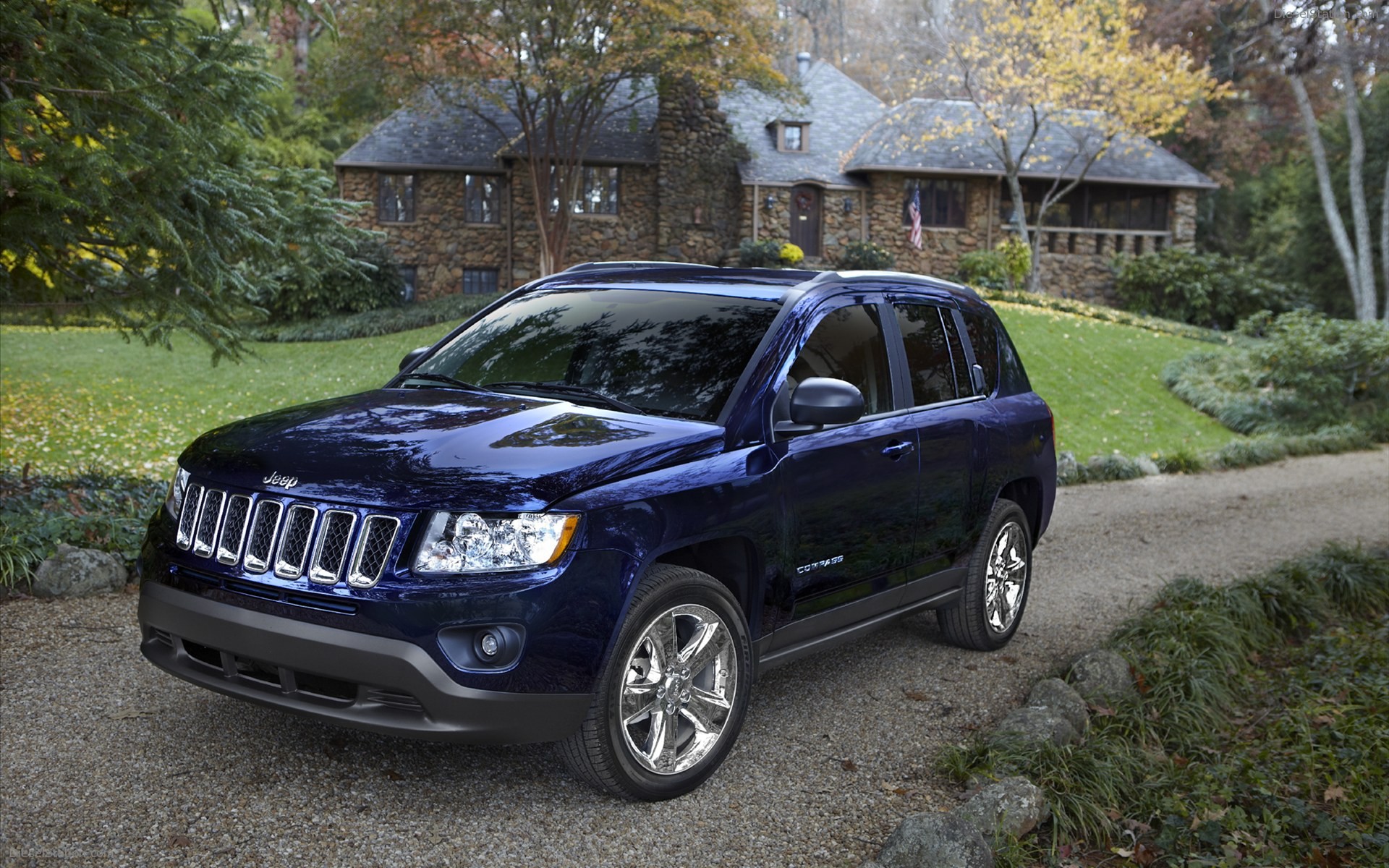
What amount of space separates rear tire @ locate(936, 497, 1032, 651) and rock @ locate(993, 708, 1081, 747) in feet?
3.28

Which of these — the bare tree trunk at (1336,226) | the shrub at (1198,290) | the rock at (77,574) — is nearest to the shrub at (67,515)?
the rock at (77,574)

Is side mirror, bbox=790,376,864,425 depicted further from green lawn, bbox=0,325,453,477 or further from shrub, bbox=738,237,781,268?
shrub, bbox=738,237,781,268

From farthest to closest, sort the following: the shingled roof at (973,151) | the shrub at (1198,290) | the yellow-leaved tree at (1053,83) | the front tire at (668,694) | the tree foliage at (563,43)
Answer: the shingled roof at (973,151)
the shrub at (1198,290)
the yellow-leaved tree at (1053,83)
the tree foliage at (563,43)
the front tire at (668,694)

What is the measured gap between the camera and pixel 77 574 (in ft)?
22.0

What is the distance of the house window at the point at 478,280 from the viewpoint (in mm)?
33781

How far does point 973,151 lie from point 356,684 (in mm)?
35286

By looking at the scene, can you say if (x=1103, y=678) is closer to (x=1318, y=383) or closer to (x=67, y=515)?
(x=67, y=515)

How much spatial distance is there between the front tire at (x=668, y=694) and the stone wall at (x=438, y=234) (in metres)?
30.1

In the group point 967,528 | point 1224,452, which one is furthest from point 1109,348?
point 967,528

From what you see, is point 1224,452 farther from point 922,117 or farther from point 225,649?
point 922,117

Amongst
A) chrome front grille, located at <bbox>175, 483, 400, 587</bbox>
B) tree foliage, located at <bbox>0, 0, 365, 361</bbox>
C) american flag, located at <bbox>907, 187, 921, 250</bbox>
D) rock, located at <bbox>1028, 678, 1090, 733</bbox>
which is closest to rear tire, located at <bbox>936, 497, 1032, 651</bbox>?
rock, located at <bbox>1028, 678, 1090, 733</bbox>

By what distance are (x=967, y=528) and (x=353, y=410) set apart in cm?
307

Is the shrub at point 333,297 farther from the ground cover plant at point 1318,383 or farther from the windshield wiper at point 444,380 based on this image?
the windshield wiper at point 444,380

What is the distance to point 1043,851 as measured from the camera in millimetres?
4125
